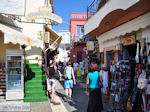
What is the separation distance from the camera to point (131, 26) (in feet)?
17.3

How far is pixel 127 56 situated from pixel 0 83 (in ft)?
20.2

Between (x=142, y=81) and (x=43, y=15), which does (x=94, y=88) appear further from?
(x=43, y=15)

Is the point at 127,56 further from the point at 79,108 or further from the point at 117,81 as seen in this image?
the point at 79,108

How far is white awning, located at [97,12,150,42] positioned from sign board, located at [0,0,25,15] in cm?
A: 458

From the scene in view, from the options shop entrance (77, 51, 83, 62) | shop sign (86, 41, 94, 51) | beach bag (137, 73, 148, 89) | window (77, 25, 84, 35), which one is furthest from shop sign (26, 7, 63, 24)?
window (77, 25, 84, 35)

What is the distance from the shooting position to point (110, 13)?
5059mm

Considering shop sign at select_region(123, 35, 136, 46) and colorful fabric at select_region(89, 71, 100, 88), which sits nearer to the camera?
colorful fabric at select_region(89, 71, 100, 88)

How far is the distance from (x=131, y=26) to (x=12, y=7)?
5469 millimetres

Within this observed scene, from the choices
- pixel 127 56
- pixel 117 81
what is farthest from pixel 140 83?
pixel 127 56

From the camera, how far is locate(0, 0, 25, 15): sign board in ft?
20.7

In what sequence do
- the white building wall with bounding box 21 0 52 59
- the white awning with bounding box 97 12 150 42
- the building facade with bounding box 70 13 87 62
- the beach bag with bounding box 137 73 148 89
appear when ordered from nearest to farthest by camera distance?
the beach bag with bounding box 137 73 148 89 < the white awning with bounding box 97 12 150 42 < the white building wall with bounding box 21 0 52 59 < the building facade with bounding box 70 13 87 62

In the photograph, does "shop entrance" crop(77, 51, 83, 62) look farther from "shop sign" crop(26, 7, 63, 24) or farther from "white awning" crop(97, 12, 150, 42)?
"shop sign" crop(26, 7, 63, 24)

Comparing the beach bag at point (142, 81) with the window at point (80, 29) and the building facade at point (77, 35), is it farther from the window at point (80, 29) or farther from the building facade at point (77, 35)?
the window at point (80, 29)

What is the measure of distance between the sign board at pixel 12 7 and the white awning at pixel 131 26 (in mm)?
4583
